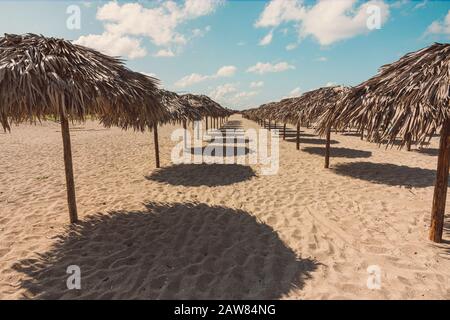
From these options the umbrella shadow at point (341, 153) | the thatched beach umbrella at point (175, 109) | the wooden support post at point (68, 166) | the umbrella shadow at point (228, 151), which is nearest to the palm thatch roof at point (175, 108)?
the thatched beach umbrella at point (175, 109)

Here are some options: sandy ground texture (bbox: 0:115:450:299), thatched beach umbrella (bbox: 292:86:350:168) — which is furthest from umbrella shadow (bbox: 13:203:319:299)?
thatched beach umbrella (bbox: 292:86:350:168)

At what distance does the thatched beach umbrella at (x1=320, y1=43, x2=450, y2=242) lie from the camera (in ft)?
12.7

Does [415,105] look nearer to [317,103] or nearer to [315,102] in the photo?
[317,103]

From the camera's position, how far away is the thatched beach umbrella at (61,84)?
3.67 m

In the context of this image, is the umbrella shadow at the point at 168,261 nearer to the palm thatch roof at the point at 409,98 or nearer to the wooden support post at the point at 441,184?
the wooden support post at the point at 441,184

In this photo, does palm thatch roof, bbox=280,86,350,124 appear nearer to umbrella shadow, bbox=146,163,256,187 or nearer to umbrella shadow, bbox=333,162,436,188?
umbrella shadow, bbox=333,162,436,188

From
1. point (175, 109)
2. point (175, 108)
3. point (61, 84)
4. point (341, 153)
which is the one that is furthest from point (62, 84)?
point (341, 153)

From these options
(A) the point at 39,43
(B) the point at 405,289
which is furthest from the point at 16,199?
(B) the point at 405,289

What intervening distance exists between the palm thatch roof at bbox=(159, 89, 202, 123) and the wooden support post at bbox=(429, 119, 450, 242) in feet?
30.9

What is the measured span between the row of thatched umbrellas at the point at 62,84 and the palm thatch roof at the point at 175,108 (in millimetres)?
6371

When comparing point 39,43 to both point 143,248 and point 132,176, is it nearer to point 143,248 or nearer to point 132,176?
point 143,248

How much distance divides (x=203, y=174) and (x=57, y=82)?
5403mm

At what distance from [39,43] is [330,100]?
10.3 meters

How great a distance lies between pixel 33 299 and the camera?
3127mm
